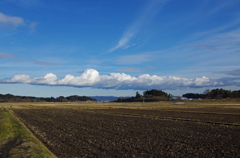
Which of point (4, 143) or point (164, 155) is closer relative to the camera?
point (164, 155)

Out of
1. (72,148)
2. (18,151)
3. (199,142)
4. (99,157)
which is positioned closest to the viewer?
(99,157)

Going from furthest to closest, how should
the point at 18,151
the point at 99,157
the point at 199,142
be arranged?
1. the point at 199,142
2. the point at 18,151
3. the point at 99,157

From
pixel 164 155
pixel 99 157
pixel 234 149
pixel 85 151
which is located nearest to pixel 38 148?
pixel 85 151

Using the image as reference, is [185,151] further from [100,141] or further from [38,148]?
[38,148]

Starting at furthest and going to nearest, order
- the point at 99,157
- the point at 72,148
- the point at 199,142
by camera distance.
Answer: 1. the point at 199,142
2. the point at 72,148
3. the point at 99,157

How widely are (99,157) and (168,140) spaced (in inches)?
284

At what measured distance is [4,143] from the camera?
17.9 m

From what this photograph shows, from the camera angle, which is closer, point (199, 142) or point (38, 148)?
point (38, 148)

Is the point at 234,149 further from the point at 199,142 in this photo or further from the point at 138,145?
the point at 138,145

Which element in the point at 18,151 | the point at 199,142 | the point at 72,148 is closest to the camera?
the point at 18,151

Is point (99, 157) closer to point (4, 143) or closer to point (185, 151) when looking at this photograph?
point (185, 151)

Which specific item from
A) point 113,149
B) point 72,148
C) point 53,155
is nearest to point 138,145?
point 113,149

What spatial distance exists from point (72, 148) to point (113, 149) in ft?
9.13

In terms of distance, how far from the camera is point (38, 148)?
1566 cm
